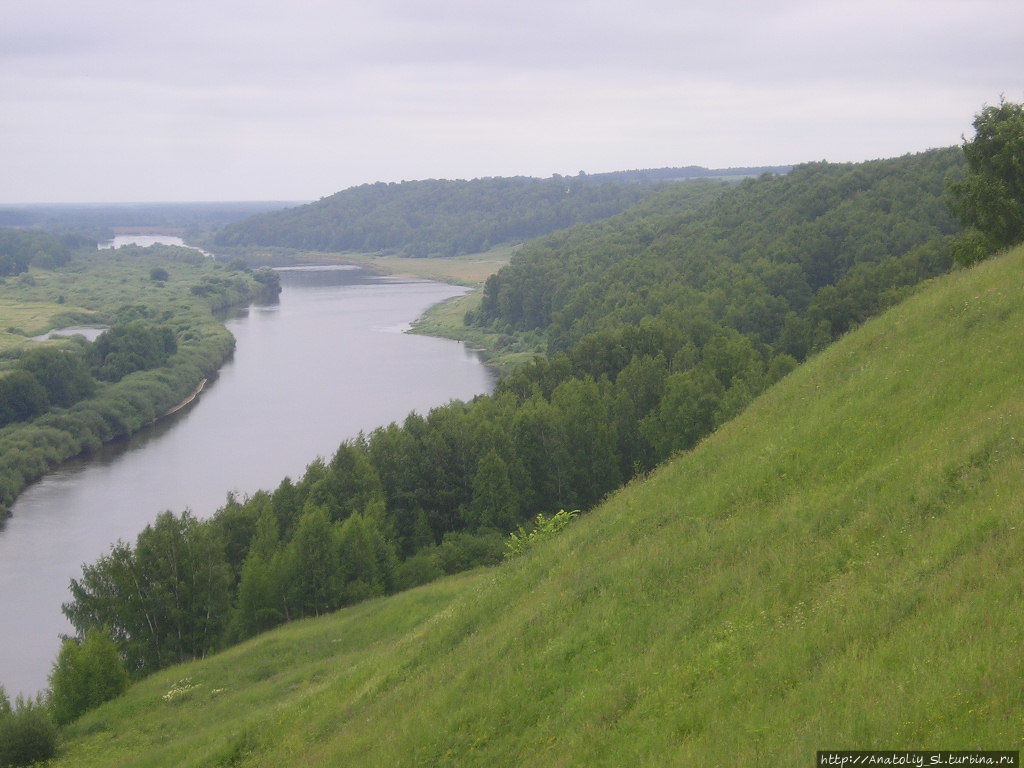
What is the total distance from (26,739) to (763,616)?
18.5 metres

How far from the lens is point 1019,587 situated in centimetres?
948

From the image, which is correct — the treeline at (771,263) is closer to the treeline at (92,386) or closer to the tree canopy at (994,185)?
the tree canopy at (994,185)

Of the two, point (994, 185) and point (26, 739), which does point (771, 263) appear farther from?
point (26, 739)

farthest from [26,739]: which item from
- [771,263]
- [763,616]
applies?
[771,263]

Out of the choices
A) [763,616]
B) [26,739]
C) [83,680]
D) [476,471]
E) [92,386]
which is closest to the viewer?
[763,616]

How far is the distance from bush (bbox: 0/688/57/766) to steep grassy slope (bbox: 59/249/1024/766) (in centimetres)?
73

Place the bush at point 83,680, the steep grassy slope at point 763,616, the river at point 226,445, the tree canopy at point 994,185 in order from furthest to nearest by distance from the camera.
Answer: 1. the river at point 226,445
2. the tree canopy at point 994,185
3. the bush at point 83,680
4. the steep grassy slope at point 763,616

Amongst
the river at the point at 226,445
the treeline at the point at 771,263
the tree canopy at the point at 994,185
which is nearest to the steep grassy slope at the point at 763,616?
the tree canopy at the point at 994,185

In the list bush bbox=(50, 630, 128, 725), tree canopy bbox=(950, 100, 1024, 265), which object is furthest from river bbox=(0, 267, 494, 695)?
tree canopy bbox=(950, 100, 1024, 265)

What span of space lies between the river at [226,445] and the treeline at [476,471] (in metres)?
6.27

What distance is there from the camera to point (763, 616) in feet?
38.7

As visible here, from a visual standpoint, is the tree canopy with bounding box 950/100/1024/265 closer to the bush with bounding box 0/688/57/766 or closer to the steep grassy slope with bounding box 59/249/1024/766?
the steep grassy slope with bounding box 59/249/1024/766

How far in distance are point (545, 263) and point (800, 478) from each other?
11053 centimetres

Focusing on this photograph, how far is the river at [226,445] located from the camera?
141 feet
